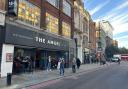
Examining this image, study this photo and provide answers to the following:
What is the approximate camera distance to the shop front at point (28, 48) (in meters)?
27.8

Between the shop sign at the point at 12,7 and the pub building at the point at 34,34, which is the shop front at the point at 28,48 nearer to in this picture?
the pub building at the point at 34,34

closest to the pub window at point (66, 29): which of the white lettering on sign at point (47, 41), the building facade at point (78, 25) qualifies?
the white lettering on sign at point (47, 41)

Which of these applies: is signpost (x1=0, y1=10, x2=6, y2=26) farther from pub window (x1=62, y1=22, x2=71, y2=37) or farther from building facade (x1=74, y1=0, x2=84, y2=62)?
building facade (x1=74, y1=0, x2=84, y2=62)

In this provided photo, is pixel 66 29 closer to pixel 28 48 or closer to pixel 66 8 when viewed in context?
pixel 66 8

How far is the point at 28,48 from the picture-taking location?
112 feet

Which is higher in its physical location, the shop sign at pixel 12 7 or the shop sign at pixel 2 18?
the shop sign at pixel 12 7

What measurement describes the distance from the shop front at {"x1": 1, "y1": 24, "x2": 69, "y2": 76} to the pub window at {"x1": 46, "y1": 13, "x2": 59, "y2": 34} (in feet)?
3.14

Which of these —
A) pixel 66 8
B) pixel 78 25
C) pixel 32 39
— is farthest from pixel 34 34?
pixel 78 25

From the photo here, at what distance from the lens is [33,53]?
36219 mm

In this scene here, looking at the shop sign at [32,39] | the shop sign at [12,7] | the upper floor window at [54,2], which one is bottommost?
the shop sign at [32,39]

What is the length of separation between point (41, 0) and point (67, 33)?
1345 cm

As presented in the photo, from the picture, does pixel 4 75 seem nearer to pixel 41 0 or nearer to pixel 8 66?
pixel 8 66

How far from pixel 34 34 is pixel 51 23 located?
785 cm

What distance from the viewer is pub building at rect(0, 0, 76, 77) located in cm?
2798
